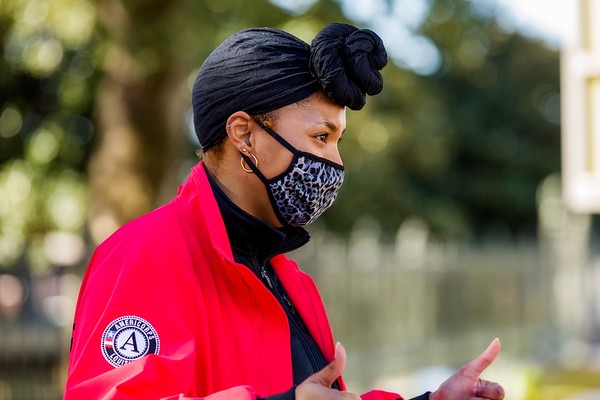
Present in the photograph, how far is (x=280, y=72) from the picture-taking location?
7.34 feet

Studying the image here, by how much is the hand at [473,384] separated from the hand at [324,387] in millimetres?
572

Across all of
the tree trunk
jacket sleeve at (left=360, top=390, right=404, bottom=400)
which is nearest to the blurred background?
the tree trunk

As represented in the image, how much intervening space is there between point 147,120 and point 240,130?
8509 mm

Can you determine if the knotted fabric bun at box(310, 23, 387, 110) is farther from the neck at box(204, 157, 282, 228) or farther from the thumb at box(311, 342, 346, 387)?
the thumb at box(311, 342, 346, 387)

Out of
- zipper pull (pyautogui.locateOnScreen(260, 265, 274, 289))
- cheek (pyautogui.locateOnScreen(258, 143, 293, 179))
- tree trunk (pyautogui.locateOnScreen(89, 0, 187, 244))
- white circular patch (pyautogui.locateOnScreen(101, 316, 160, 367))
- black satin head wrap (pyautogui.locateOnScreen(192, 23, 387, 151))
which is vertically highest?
tree trunk (pyautogui.locateOnScreen(89, 0, 187, 244))

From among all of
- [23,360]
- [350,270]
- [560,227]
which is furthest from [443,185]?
[23,360]

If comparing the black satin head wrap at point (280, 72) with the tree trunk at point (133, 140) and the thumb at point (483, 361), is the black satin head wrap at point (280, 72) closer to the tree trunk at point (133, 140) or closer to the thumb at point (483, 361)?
the thumb at point (483, 361)

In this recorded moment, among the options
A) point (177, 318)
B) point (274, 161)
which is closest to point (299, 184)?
point (274, 161)

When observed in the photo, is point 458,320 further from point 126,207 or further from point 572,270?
point 126,207

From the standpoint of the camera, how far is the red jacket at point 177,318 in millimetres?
1897

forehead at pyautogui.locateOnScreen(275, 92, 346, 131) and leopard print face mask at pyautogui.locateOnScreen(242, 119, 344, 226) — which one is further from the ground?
forehead at pyautogui.locateOnScreen(275, 92, 346, 131)

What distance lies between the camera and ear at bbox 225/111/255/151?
89.0 inches

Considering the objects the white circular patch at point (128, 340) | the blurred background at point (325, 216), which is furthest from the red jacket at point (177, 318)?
the blurred background at point (325, 216)

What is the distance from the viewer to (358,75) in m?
2.28
